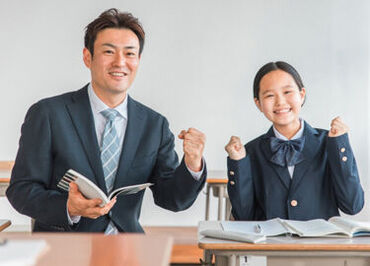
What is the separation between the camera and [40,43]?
5.84 m

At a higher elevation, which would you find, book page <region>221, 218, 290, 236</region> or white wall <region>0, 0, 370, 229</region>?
white wall <region>0, 0, 370, 229</region>

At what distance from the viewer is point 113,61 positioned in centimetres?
204

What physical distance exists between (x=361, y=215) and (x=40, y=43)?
158 inches

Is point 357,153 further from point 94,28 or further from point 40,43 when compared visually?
point 94,28

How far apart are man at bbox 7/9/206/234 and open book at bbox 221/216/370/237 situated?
0.23m

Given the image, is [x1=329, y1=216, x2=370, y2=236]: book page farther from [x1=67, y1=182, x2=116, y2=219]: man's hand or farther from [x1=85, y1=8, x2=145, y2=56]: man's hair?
[x1=85, y1=8, x2=145, y2=56]: man's hair

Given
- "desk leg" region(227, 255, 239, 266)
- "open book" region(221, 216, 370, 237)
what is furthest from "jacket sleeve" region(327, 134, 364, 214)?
"desk leg" region(227, 255, 239, 266)

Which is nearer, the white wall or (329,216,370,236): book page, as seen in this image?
(329,216,370,236): book page

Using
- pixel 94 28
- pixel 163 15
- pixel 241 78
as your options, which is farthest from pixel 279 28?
pixel 94 28

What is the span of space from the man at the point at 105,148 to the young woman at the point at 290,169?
34 cm

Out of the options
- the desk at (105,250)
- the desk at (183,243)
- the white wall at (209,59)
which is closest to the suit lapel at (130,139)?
the desk at (105,250)

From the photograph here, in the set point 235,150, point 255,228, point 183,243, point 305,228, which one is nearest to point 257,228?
point 255,228

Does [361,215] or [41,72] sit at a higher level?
[41,72]

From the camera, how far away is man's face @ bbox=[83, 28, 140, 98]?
80.0 inches
